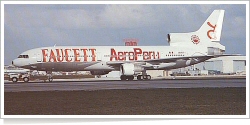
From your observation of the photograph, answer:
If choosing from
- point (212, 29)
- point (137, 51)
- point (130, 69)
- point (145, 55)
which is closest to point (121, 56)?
point (137, 51)

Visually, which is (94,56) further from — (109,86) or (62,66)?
(109,86)

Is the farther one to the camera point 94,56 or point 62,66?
point 94,56

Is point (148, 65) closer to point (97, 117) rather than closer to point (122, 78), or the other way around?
point (122, 78)

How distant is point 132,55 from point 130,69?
238 cm

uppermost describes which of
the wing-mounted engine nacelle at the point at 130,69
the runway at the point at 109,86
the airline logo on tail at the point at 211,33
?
the airline logo on tail at the point at 211,33

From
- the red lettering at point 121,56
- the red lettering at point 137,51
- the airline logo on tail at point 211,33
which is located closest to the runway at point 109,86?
the airline logo on tail at point 211,33

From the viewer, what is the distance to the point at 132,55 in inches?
1631

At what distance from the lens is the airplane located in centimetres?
3981

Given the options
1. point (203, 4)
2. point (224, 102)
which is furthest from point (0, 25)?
point (224, 102)

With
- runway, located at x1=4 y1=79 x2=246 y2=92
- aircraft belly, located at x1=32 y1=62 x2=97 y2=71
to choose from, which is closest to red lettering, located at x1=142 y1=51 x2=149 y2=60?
aircraft belly, located at x1=32 y1=62 x2=97 y2=71

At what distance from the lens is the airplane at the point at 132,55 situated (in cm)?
3981

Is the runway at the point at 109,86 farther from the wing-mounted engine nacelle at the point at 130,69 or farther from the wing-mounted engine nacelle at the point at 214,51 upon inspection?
the wing-mounted engine nacelle at the point at 214,51

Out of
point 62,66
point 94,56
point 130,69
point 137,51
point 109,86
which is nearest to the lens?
point 109,86

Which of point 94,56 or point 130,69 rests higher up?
point 94,56
